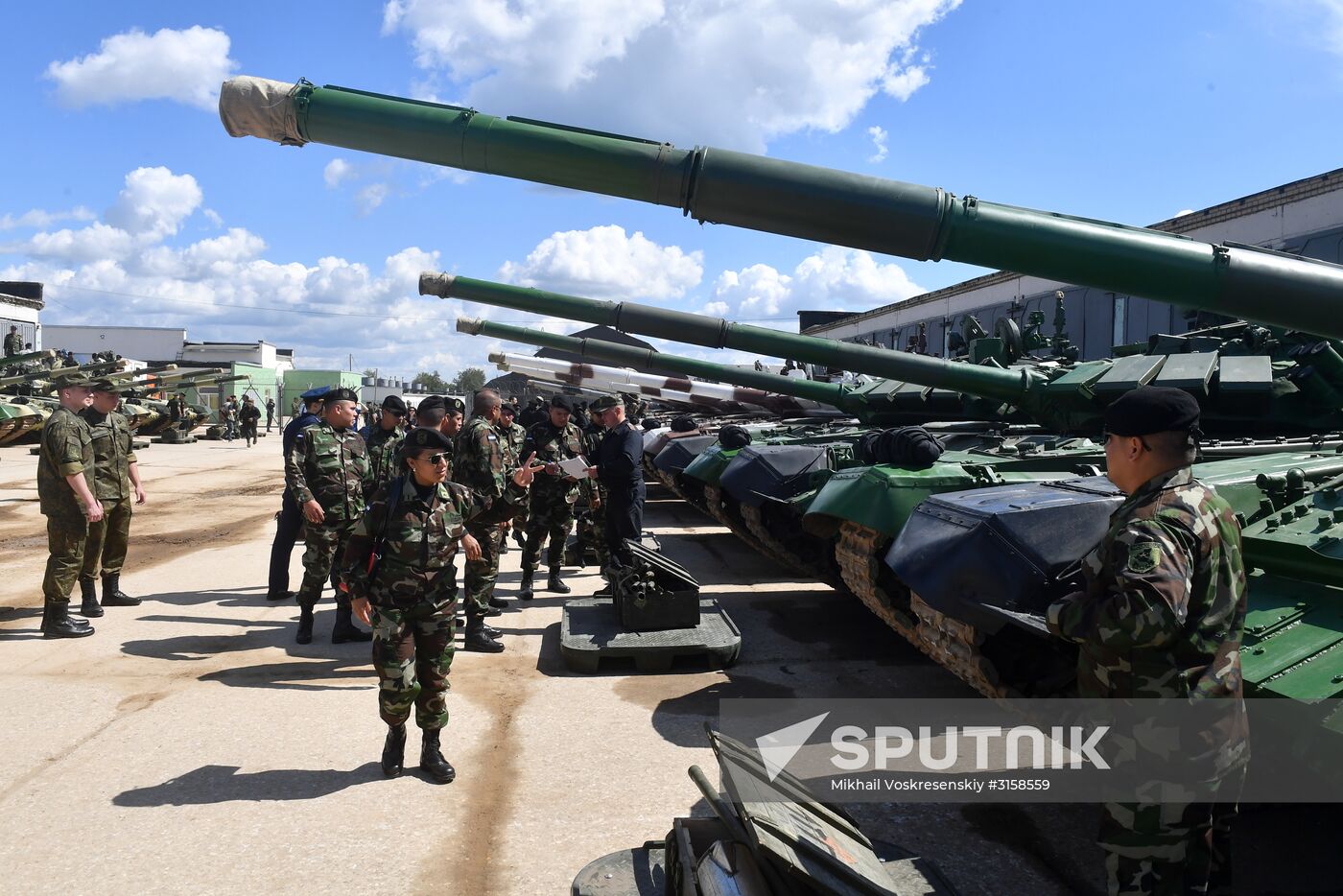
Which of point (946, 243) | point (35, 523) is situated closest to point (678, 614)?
point (946, 243)

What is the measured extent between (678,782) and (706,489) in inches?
213

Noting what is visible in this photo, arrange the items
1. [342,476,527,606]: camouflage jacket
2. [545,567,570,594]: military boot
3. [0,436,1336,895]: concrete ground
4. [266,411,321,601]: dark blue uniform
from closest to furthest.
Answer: [0,436,1336,895]: concrete ground < [342,476,527,606]: camouflage jacket < [266,411,321,601]: dark blue uniform < [545,567,570,594]: military boot

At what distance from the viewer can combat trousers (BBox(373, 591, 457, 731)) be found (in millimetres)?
4137

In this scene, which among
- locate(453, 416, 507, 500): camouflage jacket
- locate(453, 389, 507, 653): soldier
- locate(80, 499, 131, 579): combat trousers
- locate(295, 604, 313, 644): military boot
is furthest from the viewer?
locate(80, 499, 131, 579): combat trousers

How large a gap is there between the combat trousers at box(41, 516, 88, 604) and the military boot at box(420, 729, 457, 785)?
3.62 m

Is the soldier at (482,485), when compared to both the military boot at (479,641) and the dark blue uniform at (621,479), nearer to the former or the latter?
the military boot at (479,641)

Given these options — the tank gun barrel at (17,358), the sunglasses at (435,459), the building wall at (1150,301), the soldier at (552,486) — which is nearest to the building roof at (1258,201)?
the building wall at (1150,301)

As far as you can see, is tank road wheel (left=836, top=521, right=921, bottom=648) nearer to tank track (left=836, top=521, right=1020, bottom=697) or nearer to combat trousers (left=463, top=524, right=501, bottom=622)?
tank track (left=836, top=521, right=1020, bottom=697)

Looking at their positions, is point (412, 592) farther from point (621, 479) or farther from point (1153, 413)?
point (621, 479)

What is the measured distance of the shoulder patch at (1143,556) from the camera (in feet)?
7.88

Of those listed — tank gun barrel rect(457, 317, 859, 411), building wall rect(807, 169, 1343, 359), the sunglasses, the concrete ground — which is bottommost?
the concrete ground

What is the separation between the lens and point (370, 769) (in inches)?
170

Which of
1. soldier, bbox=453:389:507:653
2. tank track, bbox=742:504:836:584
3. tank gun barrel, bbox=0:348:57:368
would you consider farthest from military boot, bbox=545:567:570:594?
tank gun barrel, bbox=0:348:57:368

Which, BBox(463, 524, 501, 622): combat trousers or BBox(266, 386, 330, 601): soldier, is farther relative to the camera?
BBox(266, 386, 330, 601): soldier
